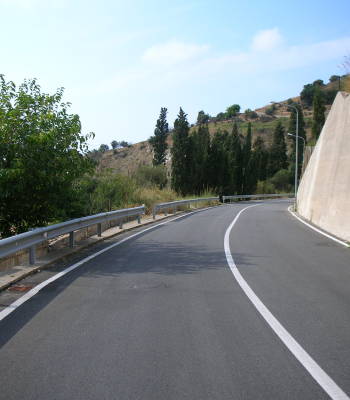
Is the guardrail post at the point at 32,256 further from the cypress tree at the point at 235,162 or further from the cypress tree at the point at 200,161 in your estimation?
the cypress tree at the point at 235,162

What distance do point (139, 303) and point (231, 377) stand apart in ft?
9.84

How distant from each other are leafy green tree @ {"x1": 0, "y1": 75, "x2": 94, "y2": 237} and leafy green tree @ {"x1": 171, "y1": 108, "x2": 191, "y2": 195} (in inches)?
1510

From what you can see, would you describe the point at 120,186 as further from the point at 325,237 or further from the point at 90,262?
the point at 90,262

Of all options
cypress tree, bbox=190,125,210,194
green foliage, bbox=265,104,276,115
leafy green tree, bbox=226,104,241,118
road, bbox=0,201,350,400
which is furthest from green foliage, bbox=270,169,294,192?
leafy green tree, bbox=226,104,241,118

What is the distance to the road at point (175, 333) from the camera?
4.19 metres

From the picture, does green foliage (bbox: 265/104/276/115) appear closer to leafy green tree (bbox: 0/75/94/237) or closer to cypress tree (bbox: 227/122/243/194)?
cypress tree (bbox: 227/122/243/194)

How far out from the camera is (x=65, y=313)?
661 cm

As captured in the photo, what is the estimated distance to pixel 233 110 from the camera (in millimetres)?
175375

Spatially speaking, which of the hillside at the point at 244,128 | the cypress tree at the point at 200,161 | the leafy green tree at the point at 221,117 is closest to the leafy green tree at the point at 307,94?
the hillside at the point at 244,128

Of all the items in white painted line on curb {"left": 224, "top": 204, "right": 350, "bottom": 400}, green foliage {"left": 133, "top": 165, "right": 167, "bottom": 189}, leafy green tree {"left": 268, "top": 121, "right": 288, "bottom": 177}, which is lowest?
white painted line on curb {"left": 224, "top": 204, "right": 350, "bottom": 400}

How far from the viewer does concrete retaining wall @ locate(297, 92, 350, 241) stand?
17.8 metres

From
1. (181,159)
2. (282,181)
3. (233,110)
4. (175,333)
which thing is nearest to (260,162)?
Answer: (282,181)

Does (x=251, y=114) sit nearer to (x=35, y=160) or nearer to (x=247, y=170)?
(x=247, y=170)

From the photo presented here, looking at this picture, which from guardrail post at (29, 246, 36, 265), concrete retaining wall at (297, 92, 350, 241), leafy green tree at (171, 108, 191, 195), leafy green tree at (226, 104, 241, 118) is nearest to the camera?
guardrail post at (29, 246, 36, 265)
